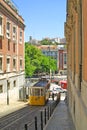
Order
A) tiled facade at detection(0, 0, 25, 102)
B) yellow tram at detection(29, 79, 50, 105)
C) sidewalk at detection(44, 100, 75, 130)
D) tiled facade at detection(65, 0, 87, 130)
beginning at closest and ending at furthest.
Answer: tiled facade at detection(65, 0, 87, 130), sidewalk at detection(44, 100, 75, 130), yellow tram at detection(29, 79, 50, 105), tiled facade at detection(0, 0, 25, 102)

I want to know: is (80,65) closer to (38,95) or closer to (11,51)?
(38,95)

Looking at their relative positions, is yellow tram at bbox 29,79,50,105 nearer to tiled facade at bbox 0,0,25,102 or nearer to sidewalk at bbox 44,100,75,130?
tiled facade at bbox 0,0,25,102

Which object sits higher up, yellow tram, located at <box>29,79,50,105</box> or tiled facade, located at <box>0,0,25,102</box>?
tiled facade, located at <box>0,0,25,102</box>

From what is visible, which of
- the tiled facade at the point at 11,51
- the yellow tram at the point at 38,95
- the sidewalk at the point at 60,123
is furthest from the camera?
the tiled facade at the point at 11,51

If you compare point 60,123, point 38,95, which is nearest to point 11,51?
point 38,95

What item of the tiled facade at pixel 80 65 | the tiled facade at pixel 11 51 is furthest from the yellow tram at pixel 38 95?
the tiled facade at pixel 80 65

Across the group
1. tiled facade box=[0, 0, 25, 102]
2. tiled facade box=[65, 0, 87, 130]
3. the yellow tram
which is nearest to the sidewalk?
tiled facade box=[65, 0, 87, 130]

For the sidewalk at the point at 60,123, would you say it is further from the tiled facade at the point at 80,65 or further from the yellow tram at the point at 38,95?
the yellow tram at the point at 38,95

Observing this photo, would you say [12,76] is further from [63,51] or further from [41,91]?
[63,51]

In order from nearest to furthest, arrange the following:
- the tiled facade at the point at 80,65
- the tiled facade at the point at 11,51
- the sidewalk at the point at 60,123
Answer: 1. the tiled facade at the point at 80,65
2. the sidewalk at the point at 60,123
3. the tiled facade at the point at 11,51

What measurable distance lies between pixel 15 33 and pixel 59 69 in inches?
4520

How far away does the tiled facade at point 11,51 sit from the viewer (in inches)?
1673

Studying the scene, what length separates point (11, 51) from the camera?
48.1m

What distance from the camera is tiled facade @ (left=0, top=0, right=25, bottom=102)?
4250cm
